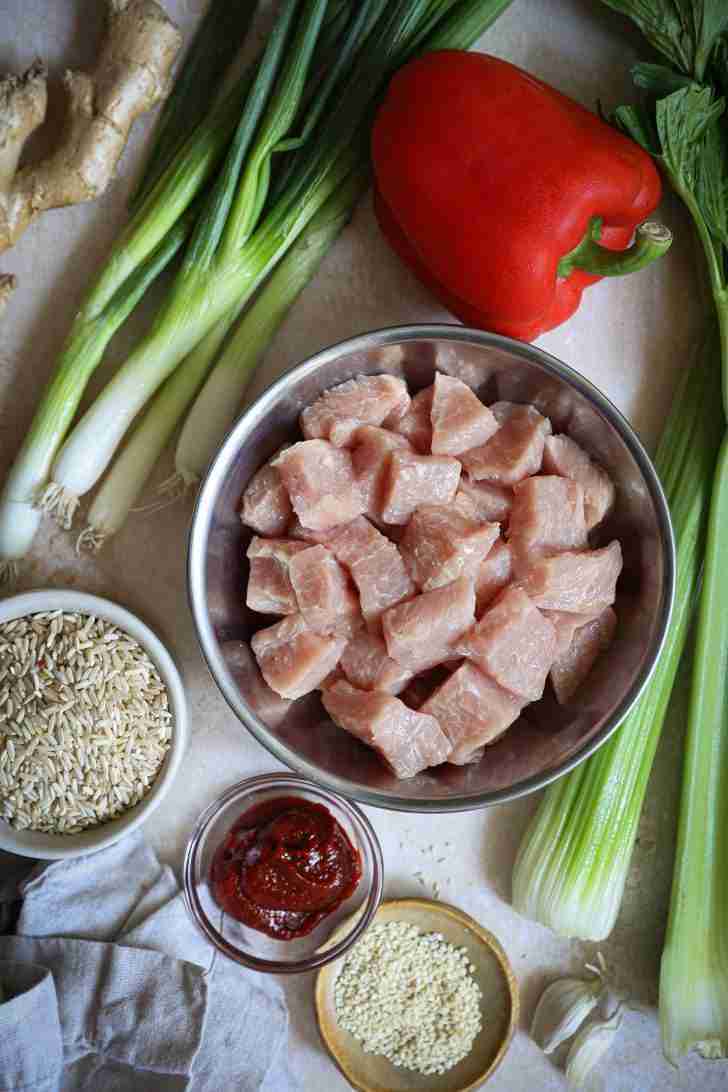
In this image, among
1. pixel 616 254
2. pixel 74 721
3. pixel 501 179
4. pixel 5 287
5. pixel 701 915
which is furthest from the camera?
pixel 701 915

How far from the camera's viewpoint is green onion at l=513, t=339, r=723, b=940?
215 cm

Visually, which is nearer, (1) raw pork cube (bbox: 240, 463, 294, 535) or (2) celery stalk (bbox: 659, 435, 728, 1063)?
(1) raw pork cube (bbox: 240, 463, 294, 535)

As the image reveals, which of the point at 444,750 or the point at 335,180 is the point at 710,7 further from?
the point at 444,750

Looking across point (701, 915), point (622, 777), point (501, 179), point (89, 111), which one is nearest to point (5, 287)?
point (89, 111)

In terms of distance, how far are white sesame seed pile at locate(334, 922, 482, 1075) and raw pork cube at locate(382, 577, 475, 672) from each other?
80 cm

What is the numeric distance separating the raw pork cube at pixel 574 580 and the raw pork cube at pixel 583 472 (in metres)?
0.10

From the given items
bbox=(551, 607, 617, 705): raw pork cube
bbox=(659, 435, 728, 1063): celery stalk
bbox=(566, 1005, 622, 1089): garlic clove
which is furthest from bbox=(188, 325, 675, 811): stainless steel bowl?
bbox=(566, 1005, 622, 1089): garlic clove

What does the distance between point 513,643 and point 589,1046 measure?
112 cm

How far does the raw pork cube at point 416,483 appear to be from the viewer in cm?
188

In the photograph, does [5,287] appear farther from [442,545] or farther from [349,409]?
[442,545]

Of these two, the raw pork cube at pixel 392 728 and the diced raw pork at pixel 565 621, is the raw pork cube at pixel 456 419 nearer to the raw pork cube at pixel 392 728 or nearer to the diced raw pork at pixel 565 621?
the diced raw pork at pixel 565 621

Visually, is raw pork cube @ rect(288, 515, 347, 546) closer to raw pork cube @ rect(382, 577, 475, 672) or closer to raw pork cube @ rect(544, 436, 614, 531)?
raw pork cube @ rect(382, 577, 475, 672)

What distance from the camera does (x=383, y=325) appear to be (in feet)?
7.36

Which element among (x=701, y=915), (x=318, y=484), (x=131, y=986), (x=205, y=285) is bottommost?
(x=701, y=915)
